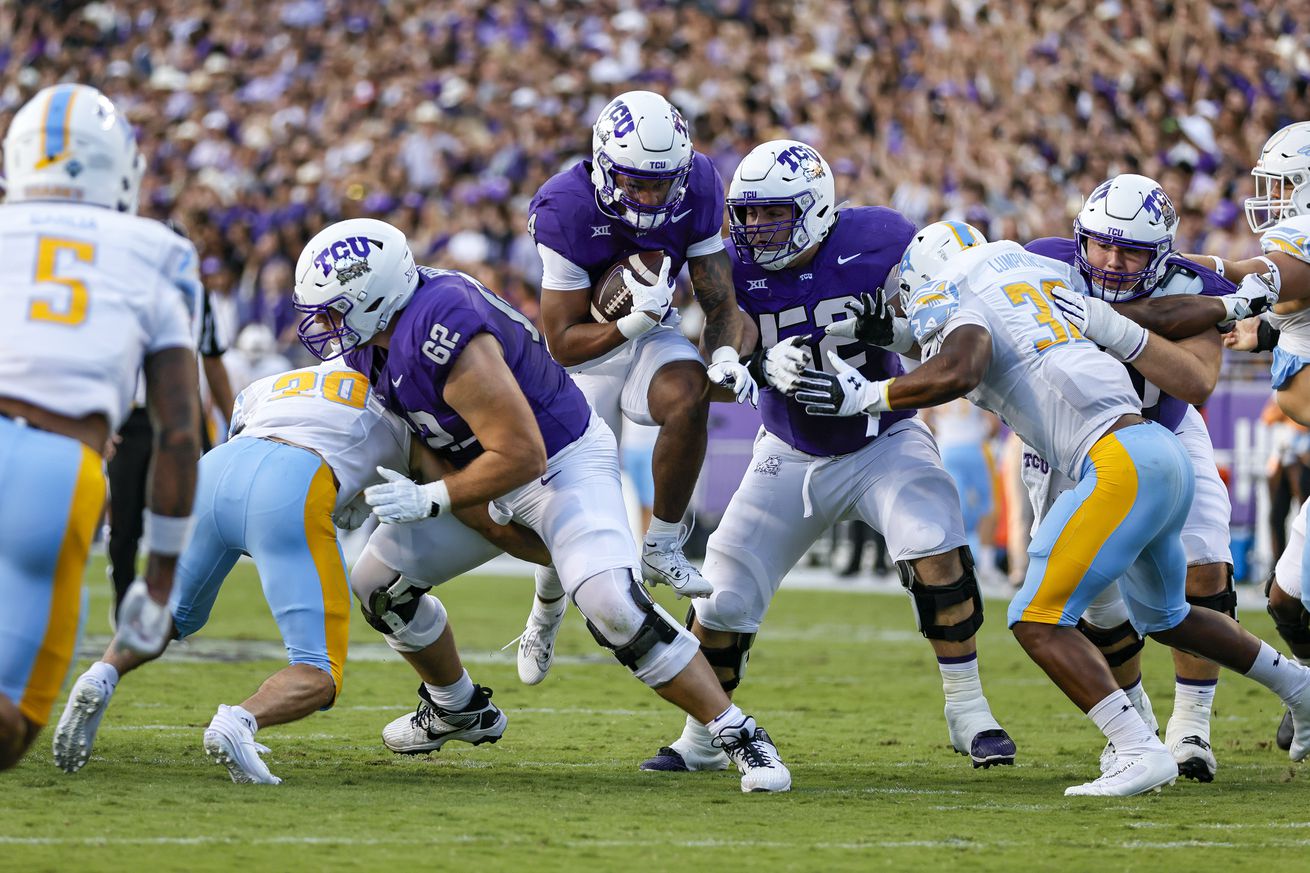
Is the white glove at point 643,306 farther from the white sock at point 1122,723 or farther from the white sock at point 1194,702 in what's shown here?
the white sock at point 1194,702

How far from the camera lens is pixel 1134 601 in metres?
5.83

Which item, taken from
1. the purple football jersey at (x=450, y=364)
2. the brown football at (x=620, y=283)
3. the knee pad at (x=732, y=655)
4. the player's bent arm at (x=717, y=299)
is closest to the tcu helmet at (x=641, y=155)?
the brown football at (x=620, y=283)

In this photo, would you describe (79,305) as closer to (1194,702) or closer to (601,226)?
(601,226)

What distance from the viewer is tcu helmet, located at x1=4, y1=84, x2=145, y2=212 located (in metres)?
4.04

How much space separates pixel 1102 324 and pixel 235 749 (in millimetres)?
3230

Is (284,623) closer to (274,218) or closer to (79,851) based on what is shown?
(79,851)

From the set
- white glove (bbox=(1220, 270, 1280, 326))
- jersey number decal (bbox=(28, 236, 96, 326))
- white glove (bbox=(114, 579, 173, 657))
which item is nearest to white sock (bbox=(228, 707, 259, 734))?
white glove (bbox=(114, 579, 173, 657))

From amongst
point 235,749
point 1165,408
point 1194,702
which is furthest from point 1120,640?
point 235,749

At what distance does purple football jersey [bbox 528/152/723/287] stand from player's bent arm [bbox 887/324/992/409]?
1.29 meters

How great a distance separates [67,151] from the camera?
4043mm

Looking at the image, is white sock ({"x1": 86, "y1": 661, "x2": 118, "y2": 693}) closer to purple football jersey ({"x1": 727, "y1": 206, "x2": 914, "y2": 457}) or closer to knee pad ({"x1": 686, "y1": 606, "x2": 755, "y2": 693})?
knee pad ({"x1": 686, "y1": 606, "x2": 755, "y2": 693})

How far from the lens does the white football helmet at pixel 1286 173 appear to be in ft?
22.6

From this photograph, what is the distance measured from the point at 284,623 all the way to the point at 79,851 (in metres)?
1.43

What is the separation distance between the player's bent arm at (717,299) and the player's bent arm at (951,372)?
3.00 feet
